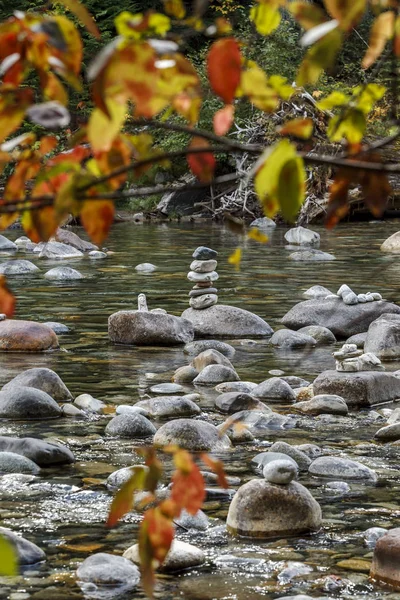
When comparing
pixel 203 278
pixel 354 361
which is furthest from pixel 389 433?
pixel 203 278

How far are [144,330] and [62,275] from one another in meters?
5.19

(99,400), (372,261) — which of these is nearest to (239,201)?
(372,261)

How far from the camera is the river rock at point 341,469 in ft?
15.7

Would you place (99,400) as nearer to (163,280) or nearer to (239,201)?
(163,280)

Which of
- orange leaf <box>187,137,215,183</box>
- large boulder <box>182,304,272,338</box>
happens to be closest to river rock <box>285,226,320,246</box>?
large boulder <box>182,304,272,338</box>

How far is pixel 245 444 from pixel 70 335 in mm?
4430

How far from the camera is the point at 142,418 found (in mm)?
5684

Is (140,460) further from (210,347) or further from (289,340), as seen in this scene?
(289,340)

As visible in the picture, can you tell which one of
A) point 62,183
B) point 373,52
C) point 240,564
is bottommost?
point 240,564

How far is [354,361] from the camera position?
7309mm

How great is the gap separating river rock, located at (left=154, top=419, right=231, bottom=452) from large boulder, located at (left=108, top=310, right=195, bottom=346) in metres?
3.95

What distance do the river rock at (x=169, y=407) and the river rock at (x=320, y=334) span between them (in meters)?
3.40

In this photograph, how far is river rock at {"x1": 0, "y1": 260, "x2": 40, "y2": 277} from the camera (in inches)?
593

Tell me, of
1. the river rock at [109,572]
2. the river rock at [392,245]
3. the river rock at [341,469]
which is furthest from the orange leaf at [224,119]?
the river rock at [392,245]
